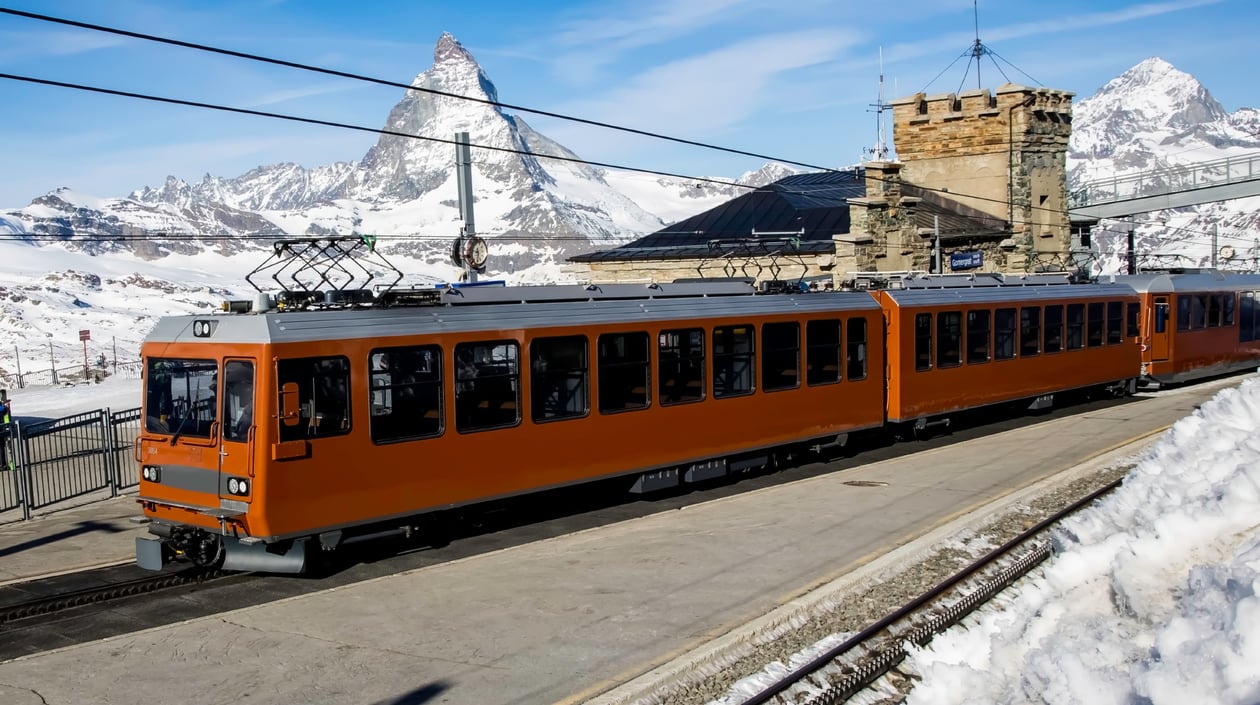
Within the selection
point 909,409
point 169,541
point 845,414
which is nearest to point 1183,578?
point 169,541

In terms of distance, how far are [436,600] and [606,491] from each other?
492 cm

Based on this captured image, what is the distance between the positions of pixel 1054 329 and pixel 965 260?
15089mm

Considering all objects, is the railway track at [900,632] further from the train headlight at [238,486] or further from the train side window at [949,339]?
the train side window at [949,339]

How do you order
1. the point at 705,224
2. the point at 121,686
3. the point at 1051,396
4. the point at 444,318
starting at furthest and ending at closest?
the point at 705,224, the point at 1051,396, the point at 444,318, the point at 121,686

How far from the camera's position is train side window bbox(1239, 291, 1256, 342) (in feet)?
117

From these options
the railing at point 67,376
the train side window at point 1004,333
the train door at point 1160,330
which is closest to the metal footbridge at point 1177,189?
the train door at point 1160,330

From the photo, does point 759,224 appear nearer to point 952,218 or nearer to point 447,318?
point 952,218

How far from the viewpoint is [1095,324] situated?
2797cm

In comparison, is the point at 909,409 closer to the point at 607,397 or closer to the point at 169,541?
the point at 607,397

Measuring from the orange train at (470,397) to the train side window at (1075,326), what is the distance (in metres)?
6.93

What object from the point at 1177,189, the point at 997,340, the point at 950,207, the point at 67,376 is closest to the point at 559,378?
the point at 997,340

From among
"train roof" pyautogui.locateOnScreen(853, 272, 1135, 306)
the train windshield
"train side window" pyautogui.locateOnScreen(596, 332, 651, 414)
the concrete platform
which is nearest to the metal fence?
the concrete platform

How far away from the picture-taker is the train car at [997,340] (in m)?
21.5

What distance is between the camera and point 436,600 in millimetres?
11711
